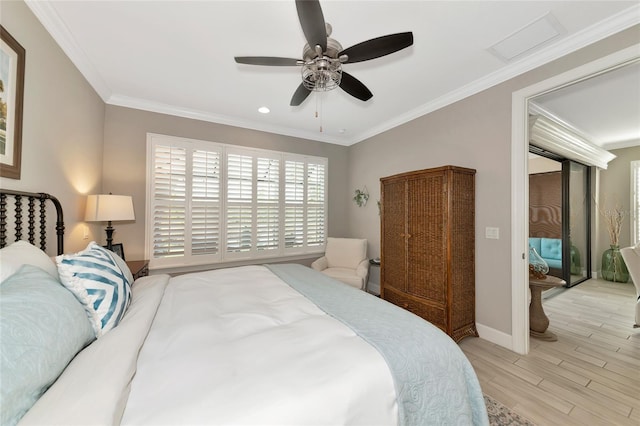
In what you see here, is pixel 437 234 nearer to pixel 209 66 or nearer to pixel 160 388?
pixel 160 388

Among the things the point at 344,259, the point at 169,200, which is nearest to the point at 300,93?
the point at 169,200

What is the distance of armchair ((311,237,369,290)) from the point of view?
3.68m

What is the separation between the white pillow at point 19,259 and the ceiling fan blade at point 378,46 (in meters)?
2.01

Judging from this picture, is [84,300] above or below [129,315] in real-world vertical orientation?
above

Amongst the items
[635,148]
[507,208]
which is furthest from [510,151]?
[635,148]

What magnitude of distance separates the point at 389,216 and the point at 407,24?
77.6 inches

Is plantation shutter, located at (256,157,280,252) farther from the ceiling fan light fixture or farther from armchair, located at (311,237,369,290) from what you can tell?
the ceiling fan light fixture

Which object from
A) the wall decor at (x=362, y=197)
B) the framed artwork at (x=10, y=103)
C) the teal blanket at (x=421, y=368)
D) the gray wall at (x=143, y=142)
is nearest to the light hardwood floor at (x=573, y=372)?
the gray wall at (x=143, y=142)

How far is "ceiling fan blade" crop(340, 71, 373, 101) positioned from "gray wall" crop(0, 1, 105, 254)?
6.77 feet

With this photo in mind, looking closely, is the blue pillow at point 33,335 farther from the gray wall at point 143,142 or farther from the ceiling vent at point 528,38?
the ceiling vent at point 528,38

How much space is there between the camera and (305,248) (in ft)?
14.0

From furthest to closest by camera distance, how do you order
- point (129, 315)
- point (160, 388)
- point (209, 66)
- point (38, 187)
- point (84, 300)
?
point (209, 66)
point (38, 187)
point (129, 315)
point (84, 300)
point (160, 388)

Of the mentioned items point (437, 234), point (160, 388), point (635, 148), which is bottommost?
point (160, 388)

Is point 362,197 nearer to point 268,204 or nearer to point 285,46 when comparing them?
point 268,204
